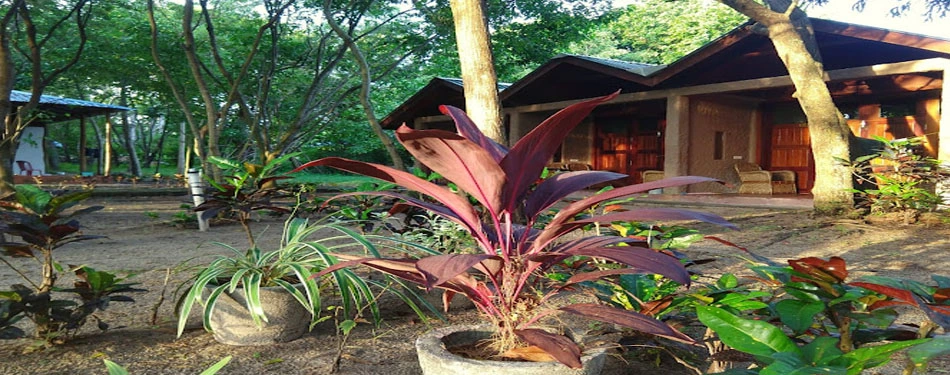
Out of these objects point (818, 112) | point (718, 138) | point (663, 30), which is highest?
point (663, 30)

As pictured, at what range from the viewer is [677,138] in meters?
11.3

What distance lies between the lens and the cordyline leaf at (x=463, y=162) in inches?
49.8

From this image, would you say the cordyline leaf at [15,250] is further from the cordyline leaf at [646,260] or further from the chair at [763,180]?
the chair at [763,180]

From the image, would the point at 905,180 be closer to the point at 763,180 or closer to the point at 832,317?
the point at 763,180

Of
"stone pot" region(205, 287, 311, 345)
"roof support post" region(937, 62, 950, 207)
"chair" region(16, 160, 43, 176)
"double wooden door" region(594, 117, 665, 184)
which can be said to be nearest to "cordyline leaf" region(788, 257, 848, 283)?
"stone pot" region(205, 287, 311, 345)

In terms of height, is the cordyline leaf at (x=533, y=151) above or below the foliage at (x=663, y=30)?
below

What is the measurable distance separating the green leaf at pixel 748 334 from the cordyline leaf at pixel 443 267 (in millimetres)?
477

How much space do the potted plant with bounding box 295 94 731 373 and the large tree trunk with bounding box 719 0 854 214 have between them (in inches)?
290

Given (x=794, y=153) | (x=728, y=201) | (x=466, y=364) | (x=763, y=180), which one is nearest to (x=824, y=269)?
(x=466, y=364)

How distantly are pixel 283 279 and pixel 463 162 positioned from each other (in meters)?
1.70

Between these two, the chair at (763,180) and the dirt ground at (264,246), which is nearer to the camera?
the dirt ground at (264,246)

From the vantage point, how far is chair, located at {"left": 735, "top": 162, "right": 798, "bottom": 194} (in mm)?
11805

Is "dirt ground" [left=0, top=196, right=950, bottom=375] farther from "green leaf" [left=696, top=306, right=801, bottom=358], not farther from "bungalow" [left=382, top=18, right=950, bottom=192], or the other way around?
"bungalow" [left=382, top=18, right=950, bottom=192]

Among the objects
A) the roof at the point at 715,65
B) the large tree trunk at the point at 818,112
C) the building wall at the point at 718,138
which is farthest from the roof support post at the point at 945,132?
the building wall at the point at 718,138
